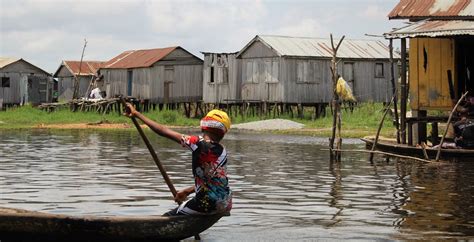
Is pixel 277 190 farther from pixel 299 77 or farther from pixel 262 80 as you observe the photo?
pixel 262 80

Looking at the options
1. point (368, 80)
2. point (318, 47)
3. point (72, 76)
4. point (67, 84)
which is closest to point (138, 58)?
point (72, 76)

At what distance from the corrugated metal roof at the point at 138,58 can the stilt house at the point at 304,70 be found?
6.84 m

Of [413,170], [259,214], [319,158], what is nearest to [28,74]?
[319,158]

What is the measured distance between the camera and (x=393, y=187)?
16.8 metres

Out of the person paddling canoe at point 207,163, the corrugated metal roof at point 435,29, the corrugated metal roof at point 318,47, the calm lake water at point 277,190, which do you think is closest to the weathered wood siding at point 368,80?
the corrugated metal roof at point 318,47

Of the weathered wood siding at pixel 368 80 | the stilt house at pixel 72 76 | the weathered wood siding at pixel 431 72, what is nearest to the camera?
the weathered wood siding at pixel 431 72

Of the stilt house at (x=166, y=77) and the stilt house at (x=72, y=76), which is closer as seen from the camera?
the stilt house at (x=166, y=77)

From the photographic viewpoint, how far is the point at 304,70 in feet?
140

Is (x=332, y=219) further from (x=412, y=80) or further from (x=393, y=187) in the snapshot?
(x=412, y=80)

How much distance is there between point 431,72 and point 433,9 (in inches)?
65.7

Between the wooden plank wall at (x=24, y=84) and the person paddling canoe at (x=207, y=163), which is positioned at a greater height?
the wooden plank wall at (x=24, y=84)

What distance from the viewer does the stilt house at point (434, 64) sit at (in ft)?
75.8

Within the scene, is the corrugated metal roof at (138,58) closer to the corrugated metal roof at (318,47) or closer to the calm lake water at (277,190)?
the corrugated metal roof at (318,47)

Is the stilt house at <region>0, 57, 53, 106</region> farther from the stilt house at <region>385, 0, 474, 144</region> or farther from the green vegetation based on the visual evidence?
the stilt house at <region>385, 0, 474, 144</region>
